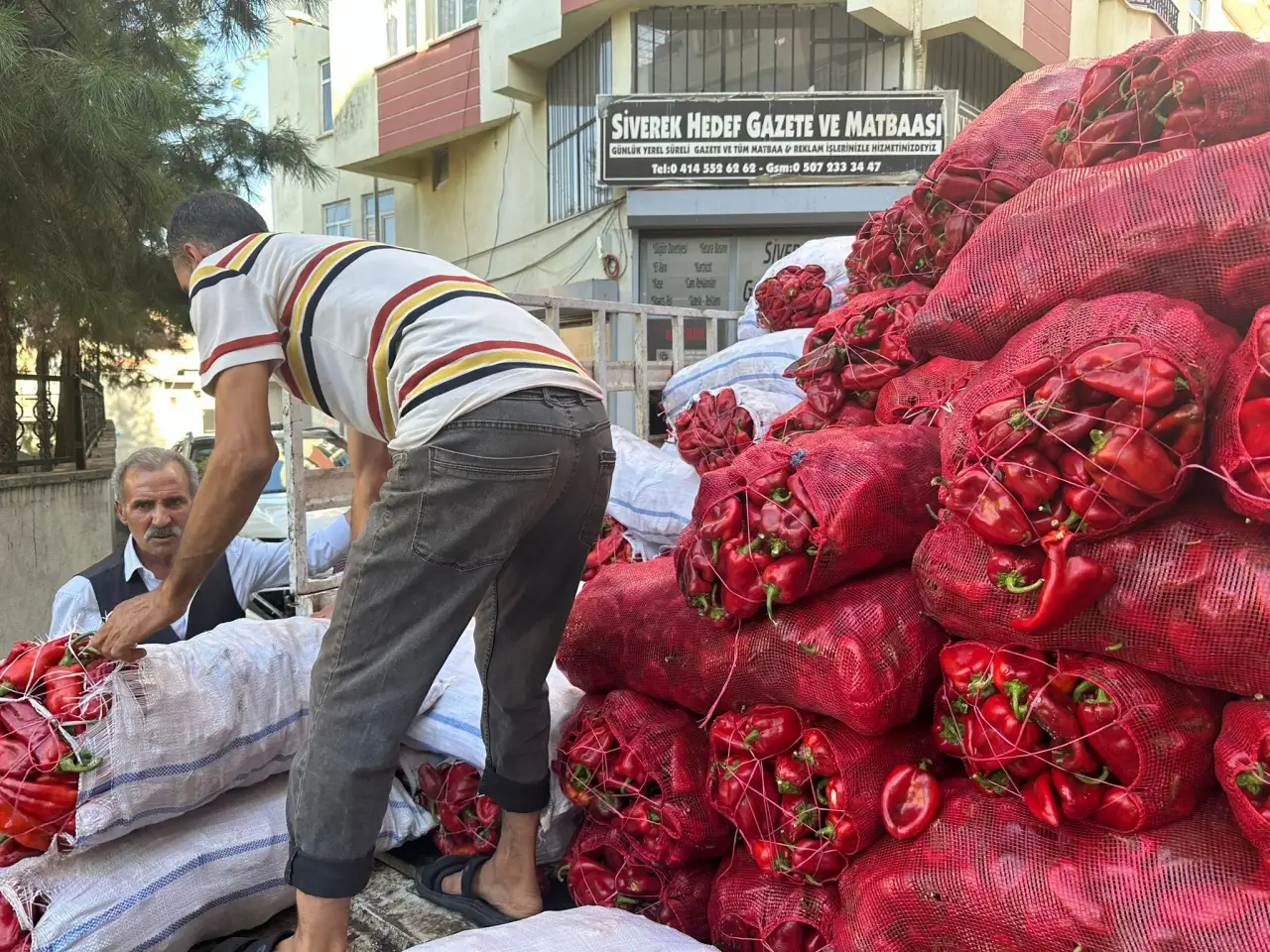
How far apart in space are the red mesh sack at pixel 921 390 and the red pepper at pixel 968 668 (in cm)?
75

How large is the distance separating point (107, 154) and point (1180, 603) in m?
4.88

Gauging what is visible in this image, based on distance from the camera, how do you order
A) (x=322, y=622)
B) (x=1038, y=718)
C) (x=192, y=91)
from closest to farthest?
(x=1038, y=718), (x=322, y=622), (x=192, y=91)

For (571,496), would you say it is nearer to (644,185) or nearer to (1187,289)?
(1187,289)

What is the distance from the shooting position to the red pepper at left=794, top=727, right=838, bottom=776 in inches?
69.3

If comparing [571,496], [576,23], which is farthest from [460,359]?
[576,23]

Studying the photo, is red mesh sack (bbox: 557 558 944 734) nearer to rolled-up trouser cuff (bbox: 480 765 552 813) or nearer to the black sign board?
rolled-up trouser cuff (bbox: 480 765 552 813)

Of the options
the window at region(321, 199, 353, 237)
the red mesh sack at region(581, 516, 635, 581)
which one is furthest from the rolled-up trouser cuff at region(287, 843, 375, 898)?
the window at region(321, 199, 353, 237)

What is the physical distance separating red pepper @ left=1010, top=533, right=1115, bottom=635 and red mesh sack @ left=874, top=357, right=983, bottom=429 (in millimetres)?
840

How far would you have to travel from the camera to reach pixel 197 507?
1783 mm

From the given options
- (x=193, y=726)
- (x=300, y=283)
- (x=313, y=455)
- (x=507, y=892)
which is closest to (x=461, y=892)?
(x=507, y=892)

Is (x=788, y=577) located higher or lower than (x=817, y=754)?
higher

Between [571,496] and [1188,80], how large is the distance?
1429mm

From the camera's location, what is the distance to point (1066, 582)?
144 centimetres

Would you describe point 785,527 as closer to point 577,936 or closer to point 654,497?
point 577,936
